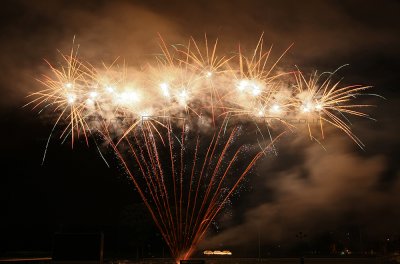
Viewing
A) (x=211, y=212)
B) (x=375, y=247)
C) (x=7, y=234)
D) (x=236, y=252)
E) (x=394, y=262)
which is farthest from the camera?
(x=375, y=247)

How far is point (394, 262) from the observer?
117ft

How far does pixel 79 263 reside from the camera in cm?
1648

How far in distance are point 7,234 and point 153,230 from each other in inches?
810

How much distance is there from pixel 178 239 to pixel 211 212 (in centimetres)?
259

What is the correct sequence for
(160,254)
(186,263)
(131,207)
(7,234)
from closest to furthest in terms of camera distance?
(186,263) < (131,207) < (7,234) < (160,254)

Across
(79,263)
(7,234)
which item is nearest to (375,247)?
(7,234)

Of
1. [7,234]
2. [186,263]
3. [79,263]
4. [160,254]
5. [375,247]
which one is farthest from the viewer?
[375,247]

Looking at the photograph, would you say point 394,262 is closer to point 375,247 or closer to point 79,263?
point 79,263

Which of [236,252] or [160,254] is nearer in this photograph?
[160,254]

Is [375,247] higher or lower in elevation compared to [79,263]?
higher

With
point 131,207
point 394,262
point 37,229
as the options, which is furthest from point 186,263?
point 37,229

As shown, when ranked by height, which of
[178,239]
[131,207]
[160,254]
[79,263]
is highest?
[131,207]

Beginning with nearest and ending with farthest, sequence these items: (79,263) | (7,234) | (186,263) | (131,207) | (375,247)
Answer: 1. (79,263)
2. (186,263)
3. (131,207)
4. (7,234)
5. (375,247)

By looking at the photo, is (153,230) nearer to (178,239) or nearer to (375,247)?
(178,239)
